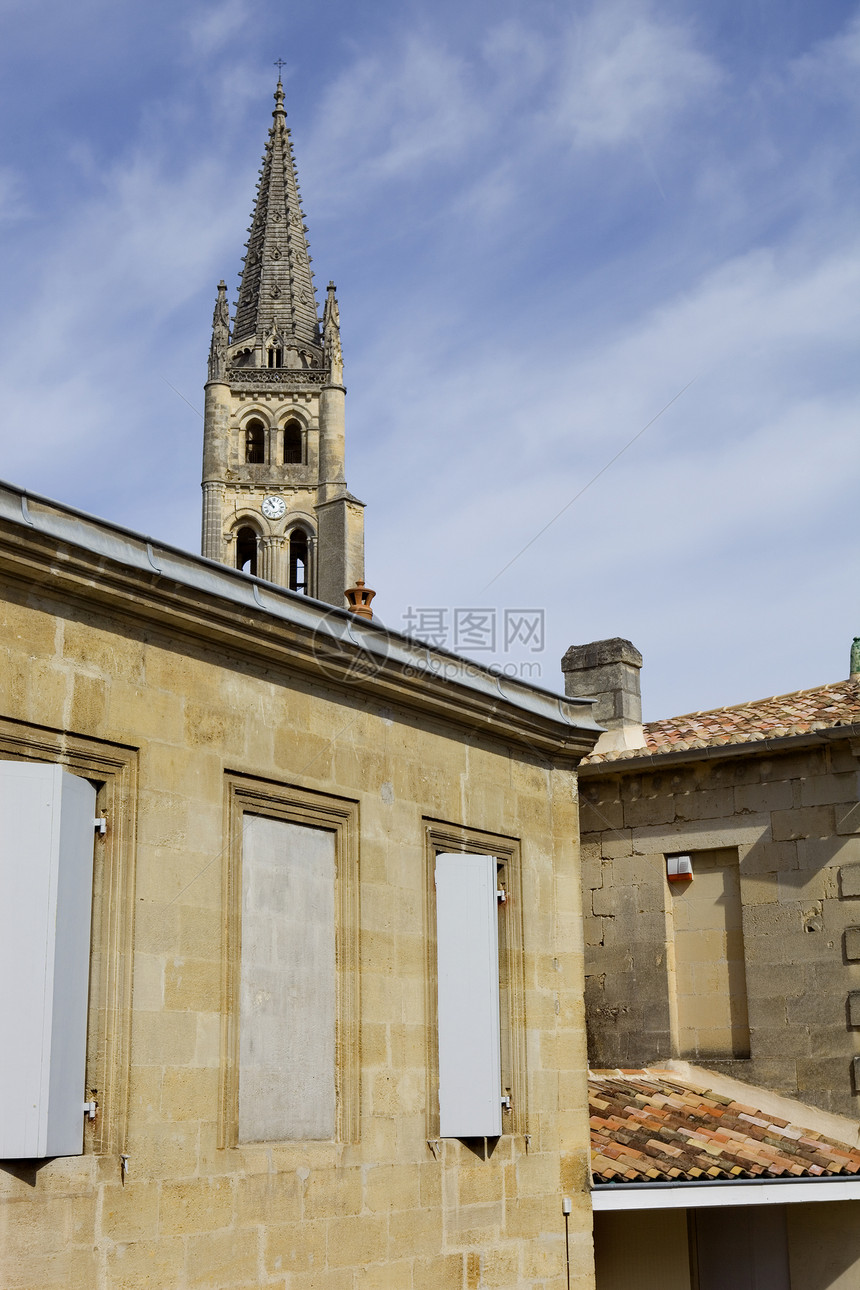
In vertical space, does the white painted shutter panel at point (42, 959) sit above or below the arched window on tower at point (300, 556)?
below

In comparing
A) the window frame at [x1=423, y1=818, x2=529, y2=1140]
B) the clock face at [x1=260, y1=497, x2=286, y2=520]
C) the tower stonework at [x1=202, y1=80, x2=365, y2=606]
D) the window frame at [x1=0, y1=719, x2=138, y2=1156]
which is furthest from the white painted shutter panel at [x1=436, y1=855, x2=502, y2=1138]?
the clock face at [x1=260, y1=497, x2=286, y2=520]

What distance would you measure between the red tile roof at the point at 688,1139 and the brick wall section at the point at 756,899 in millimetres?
489

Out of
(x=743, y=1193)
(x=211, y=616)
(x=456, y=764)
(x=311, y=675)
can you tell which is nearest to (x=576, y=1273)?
(x=743, y=1193)

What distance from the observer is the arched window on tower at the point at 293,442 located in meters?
62.8

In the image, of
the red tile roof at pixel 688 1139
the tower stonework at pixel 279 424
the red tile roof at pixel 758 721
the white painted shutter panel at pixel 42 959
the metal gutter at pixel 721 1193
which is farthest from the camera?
the tower stonework at pixel 279 424

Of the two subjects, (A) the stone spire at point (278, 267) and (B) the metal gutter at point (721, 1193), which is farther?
(A) the stone spire at point (278, 267)

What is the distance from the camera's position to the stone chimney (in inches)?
613

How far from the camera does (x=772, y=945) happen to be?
13594 mm

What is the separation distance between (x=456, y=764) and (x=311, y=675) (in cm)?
152

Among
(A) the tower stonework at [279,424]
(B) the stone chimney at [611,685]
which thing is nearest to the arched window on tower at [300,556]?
(A) the tower stonework at [279,424]

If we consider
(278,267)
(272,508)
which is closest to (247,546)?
(272,508)

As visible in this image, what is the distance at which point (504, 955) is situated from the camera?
389 inches

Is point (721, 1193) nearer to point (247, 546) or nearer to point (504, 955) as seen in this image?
point (504, 955)

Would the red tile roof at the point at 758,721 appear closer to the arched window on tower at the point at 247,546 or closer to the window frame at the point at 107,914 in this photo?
the window frame at the point at 107,914
